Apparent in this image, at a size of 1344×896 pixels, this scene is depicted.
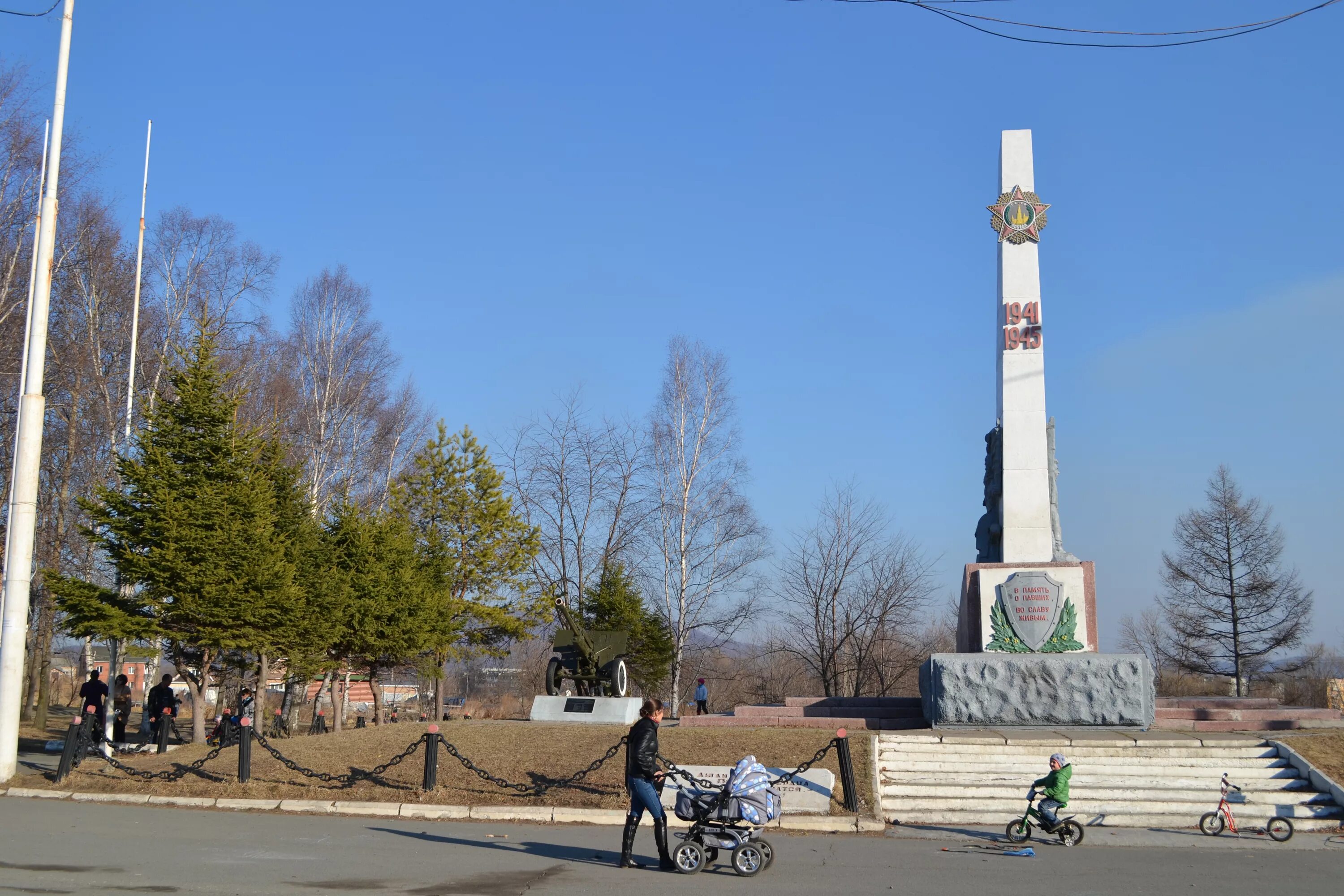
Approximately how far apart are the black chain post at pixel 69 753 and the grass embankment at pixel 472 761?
0.46 feet

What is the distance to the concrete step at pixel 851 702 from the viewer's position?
925 inches

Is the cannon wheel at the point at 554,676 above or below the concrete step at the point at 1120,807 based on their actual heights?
above

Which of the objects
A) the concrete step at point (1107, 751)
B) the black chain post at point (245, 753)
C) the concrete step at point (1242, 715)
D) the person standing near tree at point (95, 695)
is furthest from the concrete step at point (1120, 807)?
the person standing near tree at point (95, 695)

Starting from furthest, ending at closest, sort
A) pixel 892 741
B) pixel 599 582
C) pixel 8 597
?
pixel 599 582 → pixel 892 741 → pixel 8 597

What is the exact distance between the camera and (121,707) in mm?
21828

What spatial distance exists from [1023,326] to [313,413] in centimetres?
2370

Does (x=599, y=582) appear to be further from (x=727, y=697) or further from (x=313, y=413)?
(x=727, y=697)

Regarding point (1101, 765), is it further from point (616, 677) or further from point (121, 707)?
point (121, 707)

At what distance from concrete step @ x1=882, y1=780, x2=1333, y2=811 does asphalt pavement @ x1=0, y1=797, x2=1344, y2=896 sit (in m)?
1.26

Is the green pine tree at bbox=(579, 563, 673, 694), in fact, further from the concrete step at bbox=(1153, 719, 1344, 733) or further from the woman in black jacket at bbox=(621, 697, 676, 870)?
the woman in black jacket at bbox=(621, 697, 676, 870)

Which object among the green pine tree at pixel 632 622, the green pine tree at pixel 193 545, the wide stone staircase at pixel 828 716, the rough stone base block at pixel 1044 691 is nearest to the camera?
the rough stone base block at pixel 1044 691

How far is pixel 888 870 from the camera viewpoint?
33.2 ft

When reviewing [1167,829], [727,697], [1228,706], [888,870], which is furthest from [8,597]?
[727,697]

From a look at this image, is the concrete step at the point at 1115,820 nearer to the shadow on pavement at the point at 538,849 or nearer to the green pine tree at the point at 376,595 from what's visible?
the shadow on pavement at the point at 538,849
